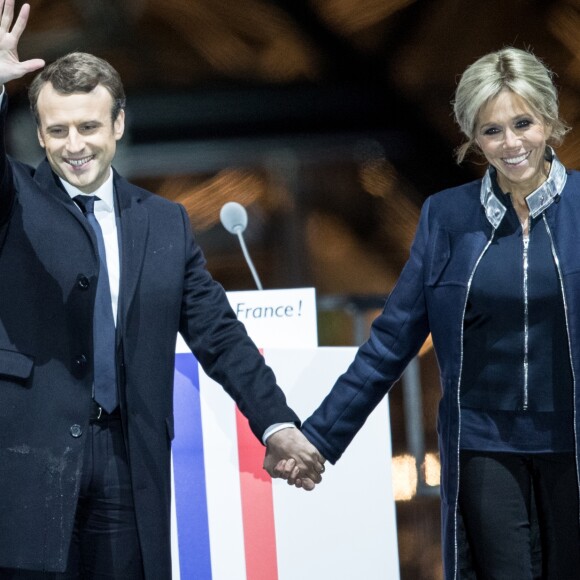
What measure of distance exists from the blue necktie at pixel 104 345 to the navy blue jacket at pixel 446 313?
60cm

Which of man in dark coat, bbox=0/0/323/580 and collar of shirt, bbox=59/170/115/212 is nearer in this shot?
man in dark coat, bbox=0/0/323/580

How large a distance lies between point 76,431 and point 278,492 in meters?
0.84

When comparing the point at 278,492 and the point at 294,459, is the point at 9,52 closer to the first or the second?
the point at 294,459

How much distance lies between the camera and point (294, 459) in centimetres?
256

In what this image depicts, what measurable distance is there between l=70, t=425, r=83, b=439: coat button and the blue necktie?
72 millimetres

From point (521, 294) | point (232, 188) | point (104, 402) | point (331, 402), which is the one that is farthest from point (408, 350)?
point (232, 188)

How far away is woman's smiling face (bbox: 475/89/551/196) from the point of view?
2.27 metres

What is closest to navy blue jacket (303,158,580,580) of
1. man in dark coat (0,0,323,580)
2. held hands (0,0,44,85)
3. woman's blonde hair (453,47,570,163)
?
woman's blonde hair (453,47,570,163)

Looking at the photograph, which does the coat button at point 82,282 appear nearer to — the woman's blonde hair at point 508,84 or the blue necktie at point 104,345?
the blue necktie at point 104,345

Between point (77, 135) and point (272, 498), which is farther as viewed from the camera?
point (272, 498)

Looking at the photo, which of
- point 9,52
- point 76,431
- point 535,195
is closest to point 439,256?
point 535,195

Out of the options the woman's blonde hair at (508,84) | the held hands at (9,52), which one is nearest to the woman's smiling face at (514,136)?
the woman's blonde hair at (508,84)

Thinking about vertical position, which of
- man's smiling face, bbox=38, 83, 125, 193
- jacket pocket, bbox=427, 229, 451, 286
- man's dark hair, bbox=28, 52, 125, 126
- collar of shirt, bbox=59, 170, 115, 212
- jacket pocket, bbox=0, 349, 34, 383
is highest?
man's dark hair, bbox=28, 52, 125, 126

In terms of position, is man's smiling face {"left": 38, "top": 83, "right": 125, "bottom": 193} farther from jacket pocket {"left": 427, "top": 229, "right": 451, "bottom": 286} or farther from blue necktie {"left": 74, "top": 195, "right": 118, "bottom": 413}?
jacket pocket {"left": 427, "top": 229, "right": 451, "bottom": 286}
